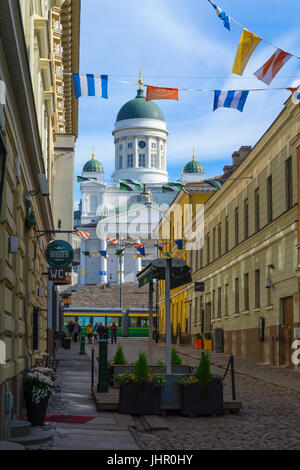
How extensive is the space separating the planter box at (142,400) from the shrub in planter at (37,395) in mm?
1678

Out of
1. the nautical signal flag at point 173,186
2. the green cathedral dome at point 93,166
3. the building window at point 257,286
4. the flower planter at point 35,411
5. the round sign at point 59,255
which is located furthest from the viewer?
the green cathedral dome at point 93,166

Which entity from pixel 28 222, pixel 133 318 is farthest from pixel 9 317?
pixel 133 318

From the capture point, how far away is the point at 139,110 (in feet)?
462

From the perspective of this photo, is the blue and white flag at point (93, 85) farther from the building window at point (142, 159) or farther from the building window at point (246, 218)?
the building window at point (142, 159)

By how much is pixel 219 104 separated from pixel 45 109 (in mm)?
A: 5662

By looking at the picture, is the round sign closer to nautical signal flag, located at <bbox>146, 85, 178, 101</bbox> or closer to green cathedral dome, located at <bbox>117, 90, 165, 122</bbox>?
nautical signal flag, located at <bbox>146, 85, 178, 101</bbox>

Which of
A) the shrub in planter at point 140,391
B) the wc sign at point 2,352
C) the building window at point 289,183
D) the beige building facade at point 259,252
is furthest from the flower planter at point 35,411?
the building window at point 289,183

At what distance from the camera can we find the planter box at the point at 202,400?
1302 cm

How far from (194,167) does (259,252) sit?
107 m

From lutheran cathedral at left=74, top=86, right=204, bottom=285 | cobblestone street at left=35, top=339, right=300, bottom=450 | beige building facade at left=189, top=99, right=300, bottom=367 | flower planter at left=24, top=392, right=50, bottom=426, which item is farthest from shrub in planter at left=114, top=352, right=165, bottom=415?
lutheran cathedral at left=74, top=86, right=204, bottom=285

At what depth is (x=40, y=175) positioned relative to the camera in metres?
15.4

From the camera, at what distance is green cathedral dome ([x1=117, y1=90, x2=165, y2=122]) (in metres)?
141

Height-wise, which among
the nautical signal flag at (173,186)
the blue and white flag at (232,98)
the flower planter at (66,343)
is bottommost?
the flower planter at (66,343)

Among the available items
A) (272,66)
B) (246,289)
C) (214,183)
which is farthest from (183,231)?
(272,66)
